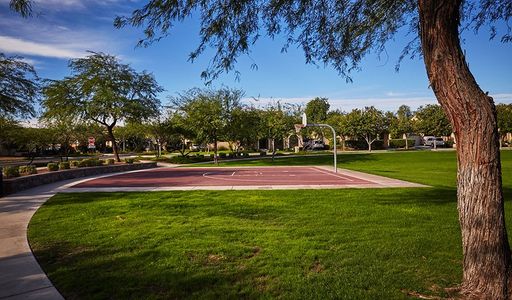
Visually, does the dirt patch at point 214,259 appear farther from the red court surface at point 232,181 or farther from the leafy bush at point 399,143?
the leafy bush at point 399,143

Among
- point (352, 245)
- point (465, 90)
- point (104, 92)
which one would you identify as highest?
point (104, 92)

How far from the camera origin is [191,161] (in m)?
41.6

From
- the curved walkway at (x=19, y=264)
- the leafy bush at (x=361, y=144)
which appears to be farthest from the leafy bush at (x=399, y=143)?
the curved walkway at (x=19, y=264)

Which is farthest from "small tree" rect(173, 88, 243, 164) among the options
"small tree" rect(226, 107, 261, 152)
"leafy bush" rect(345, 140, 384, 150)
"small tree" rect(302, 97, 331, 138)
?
"small tree" rect(302, 97, 331, 138)

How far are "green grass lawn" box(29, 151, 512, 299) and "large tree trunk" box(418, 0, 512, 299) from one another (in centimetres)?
71

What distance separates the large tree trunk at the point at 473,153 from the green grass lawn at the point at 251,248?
71cm

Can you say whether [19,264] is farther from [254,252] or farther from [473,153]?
[473,153]

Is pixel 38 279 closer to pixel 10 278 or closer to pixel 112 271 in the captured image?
pixel 10 278

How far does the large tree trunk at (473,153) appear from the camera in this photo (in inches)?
177

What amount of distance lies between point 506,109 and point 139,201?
261 feet

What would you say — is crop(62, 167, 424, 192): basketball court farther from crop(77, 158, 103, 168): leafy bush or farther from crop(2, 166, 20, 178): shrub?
crop(77, 158, 103, 168): leafy bush

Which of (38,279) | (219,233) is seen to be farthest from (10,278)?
(219,233)

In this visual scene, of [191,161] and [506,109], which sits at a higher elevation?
[506,109]

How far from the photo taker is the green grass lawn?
17.2ft
